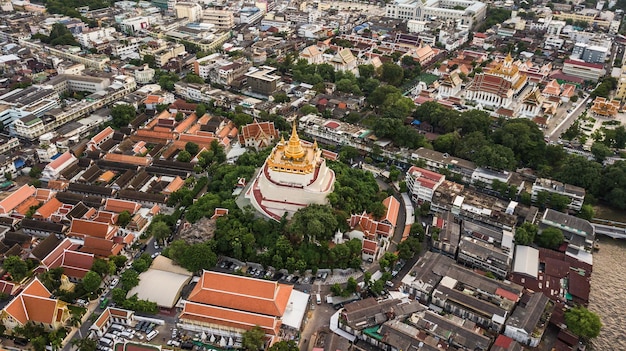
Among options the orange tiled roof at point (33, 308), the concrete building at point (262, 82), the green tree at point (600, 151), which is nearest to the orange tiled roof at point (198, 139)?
the concrete building at point (262, 82)

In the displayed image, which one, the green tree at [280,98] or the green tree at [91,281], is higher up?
the green tree at [280,98]

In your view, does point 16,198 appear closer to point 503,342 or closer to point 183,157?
point 183,157

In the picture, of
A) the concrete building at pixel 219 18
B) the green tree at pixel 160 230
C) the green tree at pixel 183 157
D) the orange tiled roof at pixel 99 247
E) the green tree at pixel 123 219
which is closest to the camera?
the orange tiled roof at pixel 99 247

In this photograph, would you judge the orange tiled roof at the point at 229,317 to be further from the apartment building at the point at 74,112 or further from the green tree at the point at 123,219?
the apartment building at the point at 74,112

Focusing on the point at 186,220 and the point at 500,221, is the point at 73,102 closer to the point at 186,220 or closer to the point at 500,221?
the point at 186,220

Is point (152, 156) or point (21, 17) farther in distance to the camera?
point (21, 17)

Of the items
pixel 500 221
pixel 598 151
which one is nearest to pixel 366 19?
pixel 598 151
